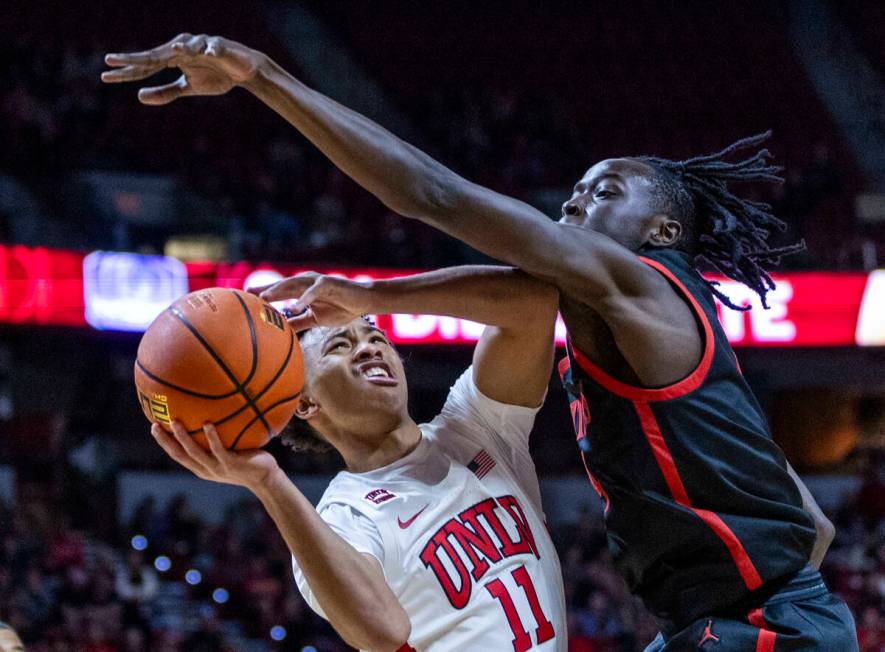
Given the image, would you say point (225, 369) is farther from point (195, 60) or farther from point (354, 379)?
point (354, 379)

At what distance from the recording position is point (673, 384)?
273 cm

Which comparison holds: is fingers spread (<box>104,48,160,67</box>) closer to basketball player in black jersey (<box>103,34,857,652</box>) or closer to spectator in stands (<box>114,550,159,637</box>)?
basketball player in black jersey (<box>103,34,857,652</box>)

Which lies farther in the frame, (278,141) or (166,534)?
(278,141)

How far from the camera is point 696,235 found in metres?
3.23

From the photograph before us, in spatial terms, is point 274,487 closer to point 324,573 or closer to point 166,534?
point 324,573

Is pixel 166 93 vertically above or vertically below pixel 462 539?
above

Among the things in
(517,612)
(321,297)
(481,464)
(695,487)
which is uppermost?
(321,297)

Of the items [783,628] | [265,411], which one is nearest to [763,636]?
[783,628]

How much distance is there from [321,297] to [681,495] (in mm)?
1000

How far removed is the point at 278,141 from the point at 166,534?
4843 millimetres

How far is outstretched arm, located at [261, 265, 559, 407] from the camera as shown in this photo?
9.80ft

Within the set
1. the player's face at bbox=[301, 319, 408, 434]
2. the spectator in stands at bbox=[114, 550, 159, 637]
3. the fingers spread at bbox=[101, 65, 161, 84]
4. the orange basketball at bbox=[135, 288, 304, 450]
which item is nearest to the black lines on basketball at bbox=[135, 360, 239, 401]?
the orange basketball at bbox=[135, 288, 304, 450]

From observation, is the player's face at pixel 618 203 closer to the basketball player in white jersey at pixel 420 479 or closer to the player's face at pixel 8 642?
the basketball player in white jersey at pixel 420 479

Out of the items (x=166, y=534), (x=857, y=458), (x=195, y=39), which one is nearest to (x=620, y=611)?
(x=166, y=534)
